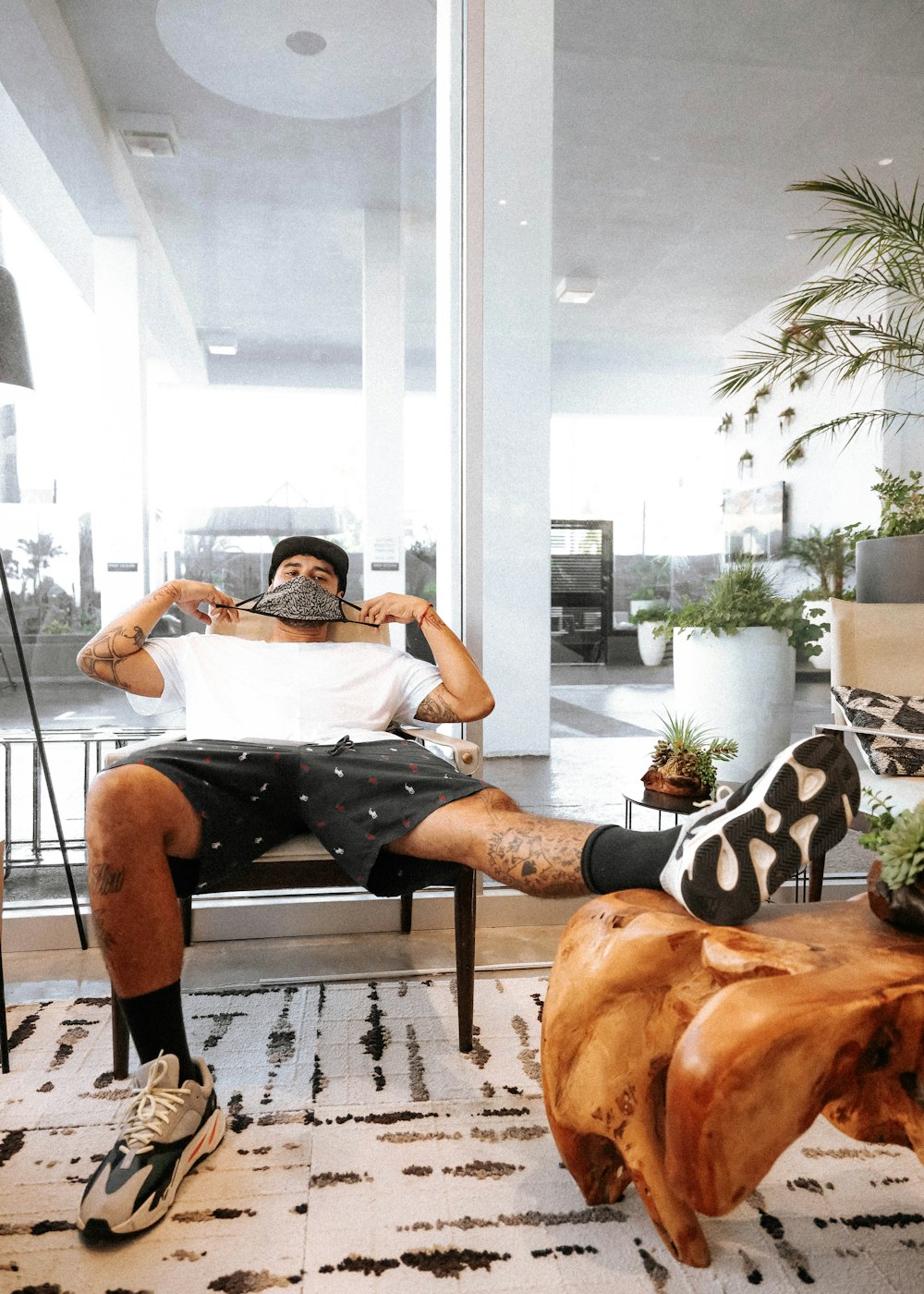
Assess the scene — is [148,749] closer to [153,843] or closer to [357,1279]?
[153,843]

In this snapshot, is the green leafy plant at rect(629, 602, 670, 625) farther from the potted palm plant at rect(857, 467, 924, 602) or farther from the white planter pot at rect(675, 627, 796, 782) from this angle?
the potted palm plant at rect(857, 467, 924, 602)

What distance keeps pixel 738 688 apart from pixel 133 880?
77.2 inches

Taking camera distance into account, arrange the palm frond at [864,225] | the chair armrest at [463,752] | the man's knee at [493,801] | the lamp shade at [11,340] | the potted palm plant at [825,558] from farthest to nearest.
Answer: the potted palm plant at [825,558] < the palm frond at [864,225] < the lamp shade at [11,340] < the chair armrest at [463,752] < the man's knee at [493,801]

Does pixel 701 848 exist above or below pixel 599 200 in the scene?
below

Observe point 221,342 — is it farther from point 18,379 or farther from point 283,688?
point 283,688

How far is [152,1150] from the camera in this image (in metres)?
1.41

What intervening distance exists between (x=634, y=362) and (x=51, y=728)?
207 cm

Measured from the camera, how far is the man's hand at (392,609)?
2.44 m

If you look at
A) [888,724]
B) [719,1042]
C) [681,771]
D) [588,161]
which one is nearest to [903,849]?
[719,1042]

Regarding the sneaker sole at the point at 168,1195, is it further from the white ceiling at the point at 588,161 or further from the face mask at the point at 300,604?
the white ceiling at the point at 588,161

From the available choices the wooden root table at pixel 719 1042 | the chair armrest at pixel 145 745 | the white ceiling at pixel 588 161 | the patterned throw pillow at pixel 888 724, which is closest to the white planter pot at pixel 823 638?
the patterned throw pillow at pixel 888 724

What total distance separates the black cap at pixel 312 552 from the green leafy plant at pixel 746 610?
3.36 feet

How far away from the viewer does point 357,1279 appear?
1.23 meters

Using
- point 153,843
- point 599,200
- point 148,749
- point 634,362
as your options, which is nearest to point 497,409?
point 634,362
